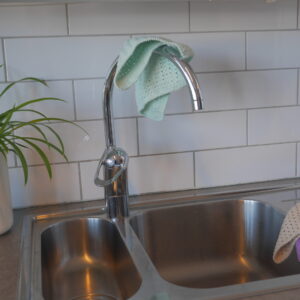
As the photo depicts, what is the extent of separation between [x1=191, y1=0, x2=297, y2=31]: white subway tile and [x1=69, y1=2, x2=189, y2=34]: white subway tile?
0.12ft

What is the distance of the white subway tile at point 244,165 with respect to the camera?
1.05 metres

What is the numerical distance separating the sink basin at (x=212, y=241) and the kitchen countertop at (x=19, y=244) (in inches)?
2.2

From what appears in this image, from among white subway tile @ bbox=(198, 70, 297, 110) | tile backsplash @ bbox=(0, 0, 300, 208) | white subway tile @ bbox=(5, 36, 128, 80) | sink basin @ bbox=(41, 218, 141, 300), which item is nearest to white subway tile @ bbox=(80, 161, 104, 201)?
tile backsplash @ bbox=(0, 0, 300, 208)

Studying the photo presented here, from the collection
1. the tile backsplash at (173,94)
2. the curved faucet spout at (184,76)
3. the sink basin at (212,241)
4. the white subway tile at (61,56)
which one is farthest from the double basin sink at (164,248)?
the white subway tile at (61,56)

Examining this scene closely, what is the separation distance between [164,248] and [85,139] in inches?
12.2

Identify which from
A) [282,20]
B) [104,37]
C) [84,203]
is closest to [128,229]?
[84,203]

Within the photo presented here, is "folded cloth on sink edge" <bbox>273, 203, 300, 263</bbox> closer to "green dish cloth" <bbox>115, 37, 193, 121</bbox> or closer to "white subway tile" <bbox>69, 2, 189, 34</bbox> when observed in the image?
"green dish cloth" <bbox>115, 37, 193, 121</bbox>

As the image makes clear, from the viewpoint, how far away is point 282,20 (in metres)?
1.04

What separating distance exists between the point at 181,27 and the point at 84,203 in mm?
474

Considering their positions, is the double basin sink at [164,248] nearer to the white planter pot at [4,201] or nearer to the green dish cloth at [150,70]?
the white planter pot at [4,201]

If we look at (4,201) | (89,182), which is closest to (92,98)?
(89,182)

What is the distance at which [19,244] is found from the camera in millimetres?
793

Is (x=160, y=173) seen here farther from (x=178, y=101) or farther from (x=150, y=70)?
(x=150, y=70)

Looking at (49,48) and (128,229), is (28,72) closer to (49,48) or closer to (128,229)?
(49,48)
